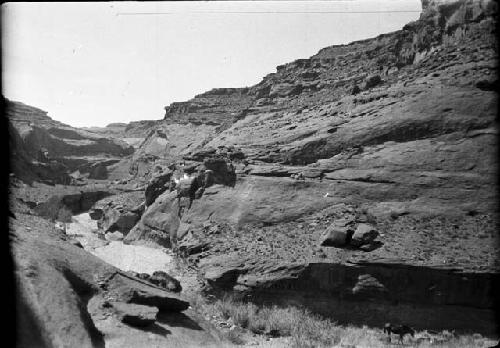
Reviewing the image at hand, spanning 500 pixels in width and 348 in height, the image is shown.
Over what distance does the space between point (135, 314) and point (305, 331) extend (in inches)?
230

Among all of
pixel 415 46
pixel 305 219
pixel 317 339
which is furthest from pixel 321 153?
pixel 415 46

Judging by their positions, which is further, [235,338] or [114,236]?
[114,236]

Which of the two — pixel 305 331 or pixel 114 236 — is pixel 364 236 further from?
pixel 114 236

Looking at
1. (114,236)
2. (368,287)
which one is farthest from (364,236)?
(114,236)

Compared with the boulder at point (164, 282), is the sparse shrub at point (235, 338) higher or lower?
lower

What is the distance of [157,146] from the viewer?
5691 cm

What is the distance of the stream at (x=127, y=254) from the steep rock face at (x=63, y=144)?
74.9ft

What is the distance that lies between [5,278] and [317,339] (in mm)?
9013

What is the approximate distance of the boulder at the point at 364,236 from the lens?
50.9ft

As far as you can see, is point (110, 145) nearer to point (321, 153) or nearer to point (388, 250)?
point (321, 153)

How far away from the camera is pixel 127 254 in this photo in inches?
955

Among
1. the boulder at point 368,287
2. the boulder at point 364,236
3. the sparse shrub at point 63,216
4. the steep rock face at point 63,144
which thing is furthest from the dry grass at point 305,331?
the steep rock face at point 63,144

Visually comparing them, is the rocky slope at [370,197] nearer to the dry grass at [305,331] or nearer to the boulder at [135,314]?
the dry grass at [305,331]

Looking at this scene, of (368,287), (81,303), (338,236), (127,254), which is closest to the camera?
(81,303)
